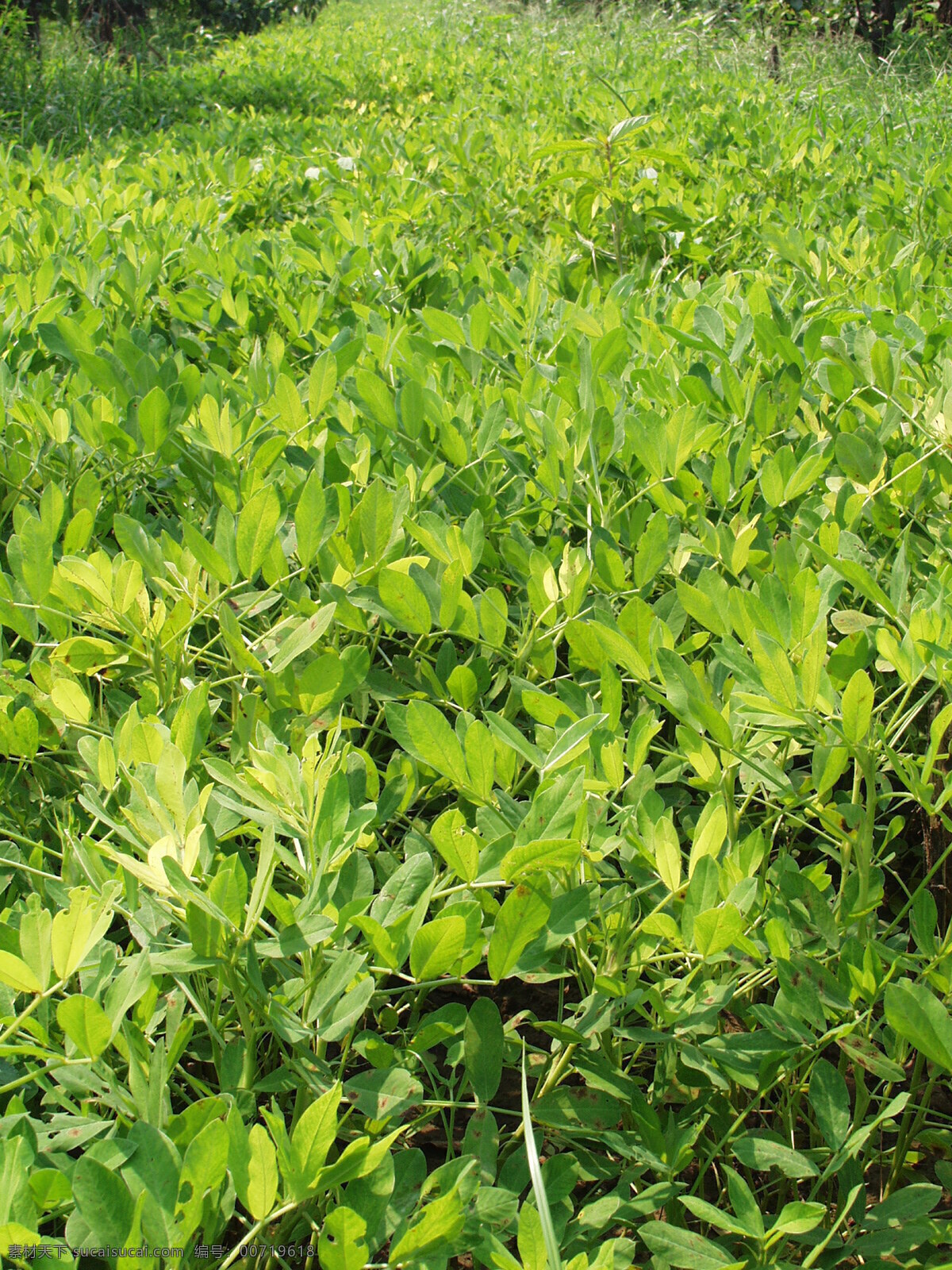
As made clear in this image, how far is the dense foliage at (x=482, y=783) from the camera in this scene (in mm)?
841

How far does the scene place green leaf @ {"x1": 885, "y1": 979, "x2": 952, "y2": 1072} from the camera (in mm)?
779

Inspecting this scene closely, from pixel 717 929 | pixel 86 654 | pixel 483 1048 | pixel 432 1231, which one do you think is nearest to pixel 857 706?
pixel 717 929

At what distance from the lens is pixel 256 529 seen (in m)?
1.27

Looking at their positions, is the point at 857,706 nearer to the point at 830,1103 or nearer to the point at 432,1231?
Answer: the point at 830,1103

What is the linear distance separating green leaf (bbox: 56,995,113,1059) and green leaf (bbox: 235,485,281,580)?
0.61 meters

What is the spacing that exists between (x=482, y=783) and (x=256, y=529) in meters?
0.47

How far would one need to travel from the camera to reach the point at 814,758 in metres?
1.05

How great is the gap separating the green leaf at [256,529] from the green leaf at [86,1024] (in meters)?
0.61

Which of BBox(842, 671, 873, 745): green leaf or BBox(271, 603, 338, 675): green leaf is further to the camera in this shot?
BBox(271, 603, 338, 675): green leaf

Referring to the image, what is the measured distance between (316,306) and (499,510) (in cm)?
83

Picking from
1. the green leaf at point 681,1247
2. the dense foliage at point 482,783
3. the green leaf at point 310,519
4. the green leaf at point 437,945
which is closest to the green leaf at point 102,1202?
the dense foliage at point 482,783

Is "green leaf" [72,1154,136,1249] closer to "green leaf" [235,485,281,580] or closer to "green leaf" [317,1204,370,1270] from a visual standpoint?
"green leaf" [317,1204,370,1270]

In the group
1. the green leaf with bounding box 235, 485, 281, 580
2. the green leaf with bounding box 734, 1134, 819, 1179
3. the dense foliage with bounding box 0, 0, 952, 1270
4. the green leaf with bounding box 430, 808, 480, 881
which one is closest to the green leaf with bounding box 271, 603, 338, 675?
the dense foliage with bounding box 0, 0, 952, 1270

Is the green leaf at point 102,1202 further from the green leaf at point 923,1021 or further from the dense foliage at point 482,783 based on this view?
the green leaf at point 923,1021
